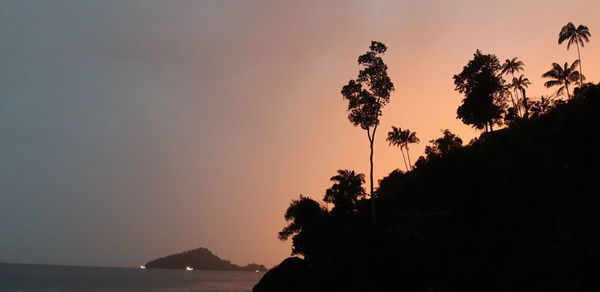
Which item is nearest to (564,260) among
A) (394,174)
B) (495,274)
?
(495,274)

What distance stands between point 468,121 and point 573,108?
26.4 metres

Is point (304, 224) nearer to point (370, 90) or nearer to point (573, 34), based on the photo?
point (370, 90)

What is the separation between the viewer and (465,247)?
27.3m

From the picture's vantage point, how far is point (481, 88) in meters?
53.2

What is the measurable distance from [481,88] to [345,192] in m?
22.0

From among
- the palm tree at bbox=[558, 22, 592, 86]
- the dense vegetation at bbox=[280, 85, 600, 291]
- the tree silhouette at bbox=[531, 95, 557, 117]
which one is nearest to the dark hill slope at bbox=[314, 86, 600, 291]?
the dense vegetation at bbox=[280, 85, 600, 291]

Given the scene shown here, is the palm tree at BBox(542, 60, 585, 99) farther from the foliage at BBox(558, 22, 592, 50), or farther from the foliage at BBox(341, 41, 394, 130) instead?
the foliage at BBox(341, 41, 394, 130)

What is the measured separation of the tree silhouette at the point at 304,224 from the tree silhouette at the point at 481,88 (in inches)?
912

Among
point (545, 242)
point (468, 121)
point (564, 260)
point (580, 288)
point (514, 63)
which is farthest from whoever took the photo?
→ point (514, 63)

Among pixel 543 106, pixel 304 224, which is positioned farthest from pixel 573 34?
pixel 304 224

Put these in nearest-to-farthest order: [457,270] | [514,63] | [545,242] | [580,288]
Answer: [580,288] < [545,242] < [457,270] < [514,63]

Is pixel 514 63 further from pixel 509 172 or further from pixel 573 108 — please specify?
pixel 509 172

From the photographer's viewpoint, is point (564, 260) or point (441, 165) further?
point (441, 165)

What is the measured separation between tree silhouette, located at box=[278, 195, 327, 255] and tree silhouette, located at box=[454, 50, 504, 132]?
23.2 m
